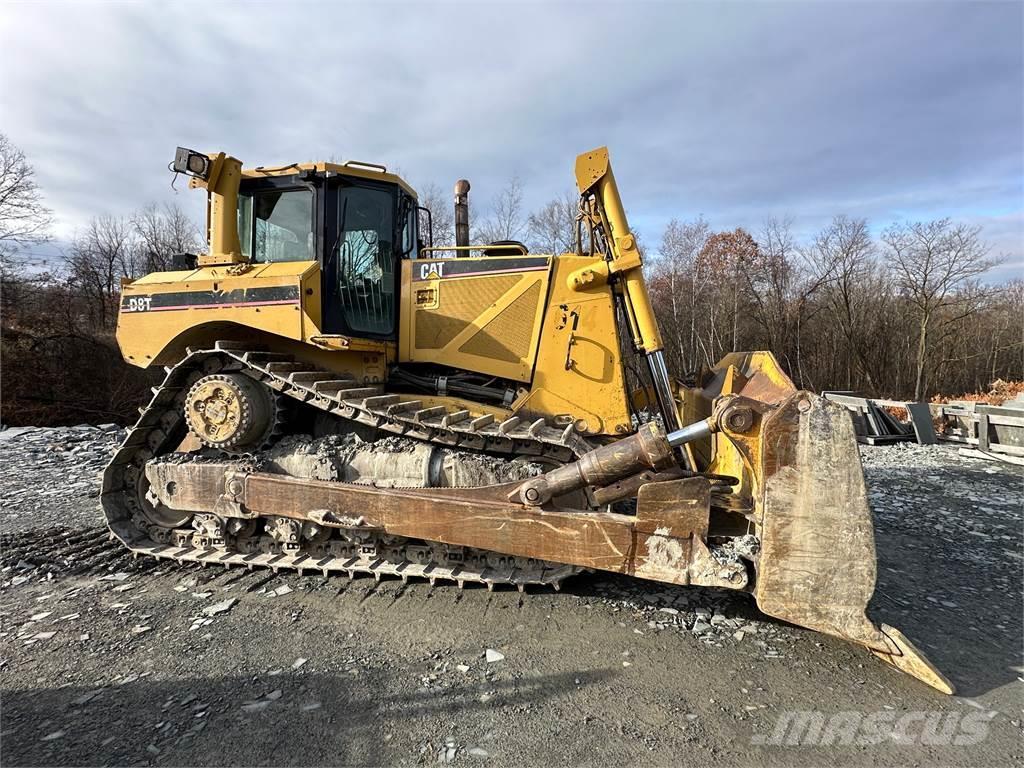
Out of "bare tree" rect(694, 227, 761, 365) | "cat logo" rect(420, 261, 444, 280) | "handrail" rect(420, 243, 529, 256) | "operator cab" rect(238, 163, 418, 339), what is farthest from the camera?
"bare tree" rect(694, 227, 761, 365)

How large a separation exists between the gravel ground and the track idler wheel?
104cm

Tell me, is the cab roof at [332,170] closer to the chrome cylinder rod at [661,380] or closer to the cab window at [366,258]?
the cab window at [366,258]

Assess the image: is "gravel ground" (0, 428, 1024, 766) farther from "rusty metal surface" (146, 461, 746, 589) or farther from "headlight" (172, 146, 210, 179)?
"headlight" (172, 146, 210, 179)

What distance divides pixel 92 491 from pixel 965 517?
977 cm

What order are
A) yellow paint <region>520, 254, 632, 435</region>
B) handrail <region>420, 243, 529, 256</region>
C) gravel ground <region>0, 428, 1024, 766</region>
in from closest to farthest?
gravel ground <region>0, 428, 1024, 766</region> < yellow paint <region>520, 254, 632, 435</region> < handrail <region>420, 243, 529, 256</region>

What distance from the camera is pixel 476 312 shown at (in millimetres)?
4473

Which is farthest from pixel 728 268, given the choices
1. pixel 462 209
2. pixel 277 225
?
pixel 277 225

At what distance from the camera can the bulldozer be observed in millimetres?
3326

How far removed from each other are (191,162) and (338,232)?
123 cm

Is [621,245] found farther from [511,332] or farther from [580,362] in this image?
[511,332]

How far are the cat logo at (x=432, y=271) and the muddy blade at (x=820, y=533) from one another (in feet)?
9.20


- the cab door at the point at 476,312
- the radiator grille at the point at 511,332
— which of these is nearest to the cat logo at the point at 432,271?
the cab door at the point at 476,312

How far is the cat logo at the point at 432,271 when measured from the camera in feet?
15.0

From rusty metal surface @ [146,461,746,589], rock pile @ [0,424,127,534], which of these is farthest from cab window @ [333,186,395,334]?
rock pile @ [0,424,127,534]
